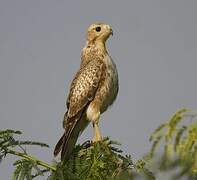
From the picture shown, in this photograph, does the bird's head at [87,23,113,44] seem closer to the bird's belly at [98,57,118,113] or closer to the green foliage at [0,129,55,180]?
the bird's belly at [98,57,118,113]

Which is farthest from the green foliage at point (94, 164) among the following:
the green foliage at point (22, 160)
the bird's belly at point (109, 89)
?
the bird's belly at point (109, 89)

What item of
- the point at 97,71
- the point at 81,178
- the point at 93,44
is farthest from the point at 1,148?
the point at 93,44

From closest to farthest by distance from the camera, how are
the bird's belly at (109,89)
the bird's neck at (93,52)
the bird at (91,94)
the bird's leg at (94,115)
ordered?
the bird's leg at (94,115), the bird at (91,94), the bird's belly at (109,89), the bird's neck at (93,52)

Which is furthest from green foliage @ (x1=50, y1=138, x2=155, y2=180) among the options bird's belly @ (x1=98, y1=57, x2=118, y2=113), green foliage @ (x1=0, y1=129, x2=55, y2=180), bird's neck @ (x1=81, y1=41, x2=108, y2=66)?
bird's neck @ (x1=81, y1=41, x2=108, y2=66)

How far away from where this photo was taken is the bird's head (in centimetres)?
1127

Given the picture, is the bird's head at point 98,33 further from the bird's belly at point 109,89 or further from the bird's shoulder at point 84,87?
the bird's belly at point 109,89

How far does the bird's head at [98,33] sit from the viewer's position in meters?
11.3

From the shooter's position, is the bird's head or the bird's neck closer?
the bird's neck

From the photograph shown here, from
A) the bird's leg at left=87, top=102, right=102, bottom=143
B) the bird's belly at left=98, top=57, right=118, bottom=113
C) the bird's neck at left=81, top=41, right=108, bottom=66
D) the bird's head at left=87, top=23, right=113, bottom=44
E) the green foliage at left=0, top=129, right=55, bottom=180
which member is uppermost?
the bird's head at left=87, top=23, right=113, bottom=44

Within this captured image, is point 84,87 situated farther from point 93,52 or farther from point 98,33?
point 98,33

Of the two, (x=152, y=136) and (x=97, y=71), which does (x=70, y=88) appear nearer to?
(x=97, y=71)

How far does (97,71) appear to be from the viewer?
→ 10445 millimetres

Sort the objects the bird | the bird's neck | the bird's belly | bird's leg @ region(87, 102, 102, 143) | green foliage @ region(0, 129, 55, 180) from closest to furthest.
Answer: green foliage @ region(0, 129, 55, 180)
bird's leg @ region(87, 102, 102, 143)
the bird
the bird's belly
the bird's neck

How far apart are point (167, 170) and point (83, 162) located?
141 inches
